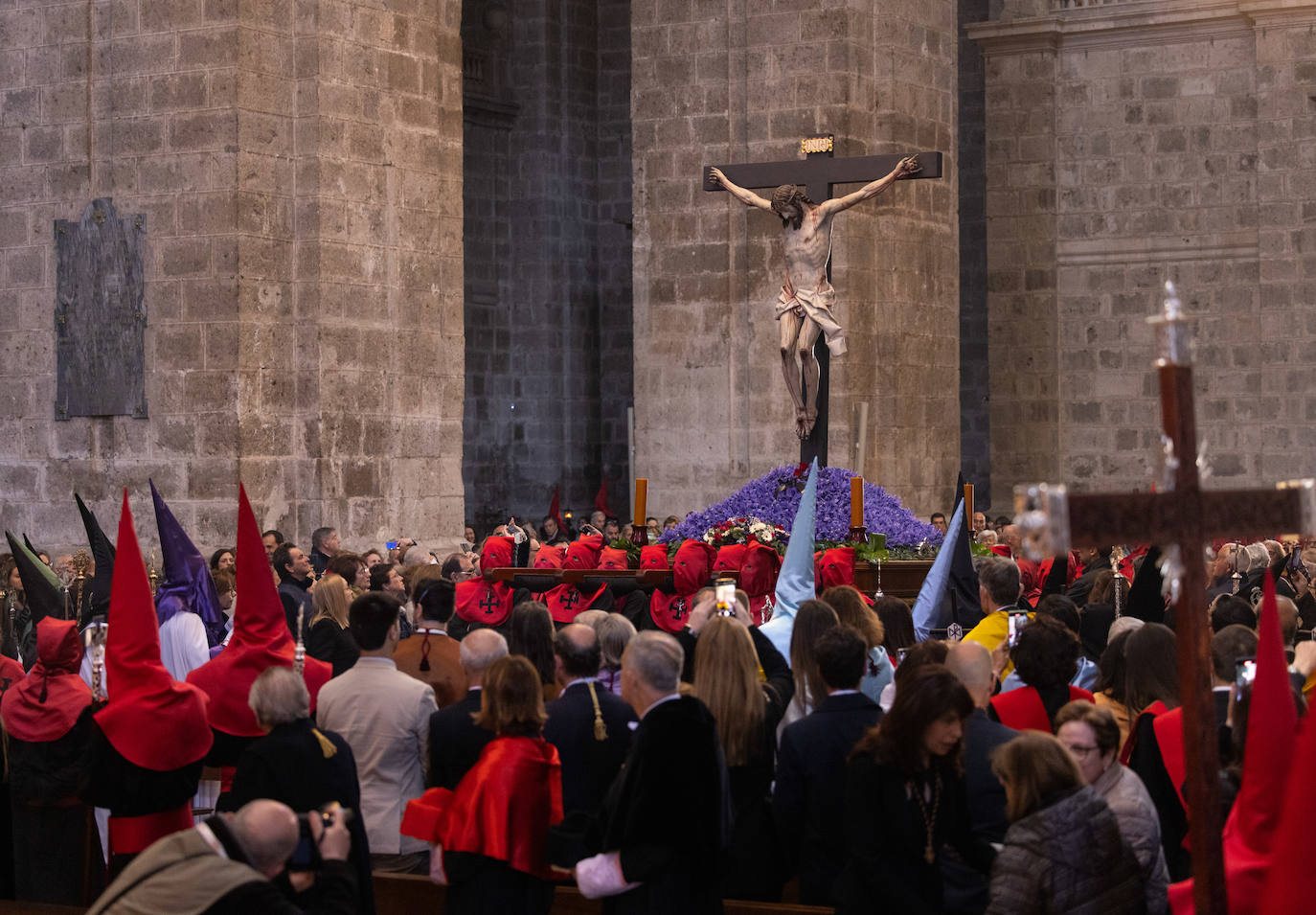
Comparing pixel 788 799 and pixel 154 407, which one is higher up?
pixel 154 407

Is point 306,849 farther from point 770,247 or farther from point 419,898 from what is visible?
point 770,247

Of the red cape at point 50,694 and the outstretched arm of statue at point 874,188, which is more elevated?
the outstretched arm of statue at point 874,188

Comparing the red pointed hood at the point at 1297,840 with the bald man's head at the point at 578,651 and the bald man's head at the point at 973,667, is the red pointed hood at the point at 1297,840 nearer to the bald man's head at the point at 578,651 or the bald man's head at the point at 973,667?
the bald man's head at the point at 973,667

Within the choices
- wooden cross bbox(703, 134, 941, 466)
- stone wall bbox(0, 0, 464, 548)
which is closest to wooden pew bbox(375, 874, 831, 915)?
wooden cross bbox(703, 134, 941, 466)

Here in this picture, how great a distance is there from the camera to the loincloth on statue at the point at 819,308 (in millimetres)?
12242

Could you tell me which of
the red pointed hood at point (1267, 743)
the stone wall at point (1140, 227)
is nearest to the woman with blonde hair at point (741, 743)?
the red pointed hood at point (1267, 743)

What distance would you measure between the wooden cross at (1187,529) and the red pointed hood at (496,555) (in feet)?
23.2

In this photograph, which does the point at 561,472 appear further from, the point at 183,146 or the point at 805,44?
the point at 183,146

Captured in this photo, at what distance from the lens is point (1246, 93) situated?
19766 millimetres

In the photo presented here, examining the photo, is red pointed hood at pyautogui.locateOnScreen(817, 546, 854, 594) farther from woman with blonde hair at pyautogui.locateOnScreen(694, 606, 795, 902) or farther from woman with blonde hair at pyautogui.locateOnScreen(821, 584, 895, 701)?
woman with blonde hair at pyautogui.locateOnScreen(694, 606, 795, 902)

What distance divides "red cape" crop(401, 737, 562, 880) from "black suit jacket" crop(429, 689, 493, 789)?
159 millimetres

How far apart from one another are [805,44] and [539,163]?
21.2 feet

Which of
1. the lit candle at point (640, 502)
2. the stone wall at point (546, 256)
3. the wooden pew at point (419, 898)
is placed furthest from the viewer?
the stone wall at point (546, 256)

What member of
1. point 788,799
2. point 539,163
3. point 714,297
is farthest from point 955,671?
point 539,163
